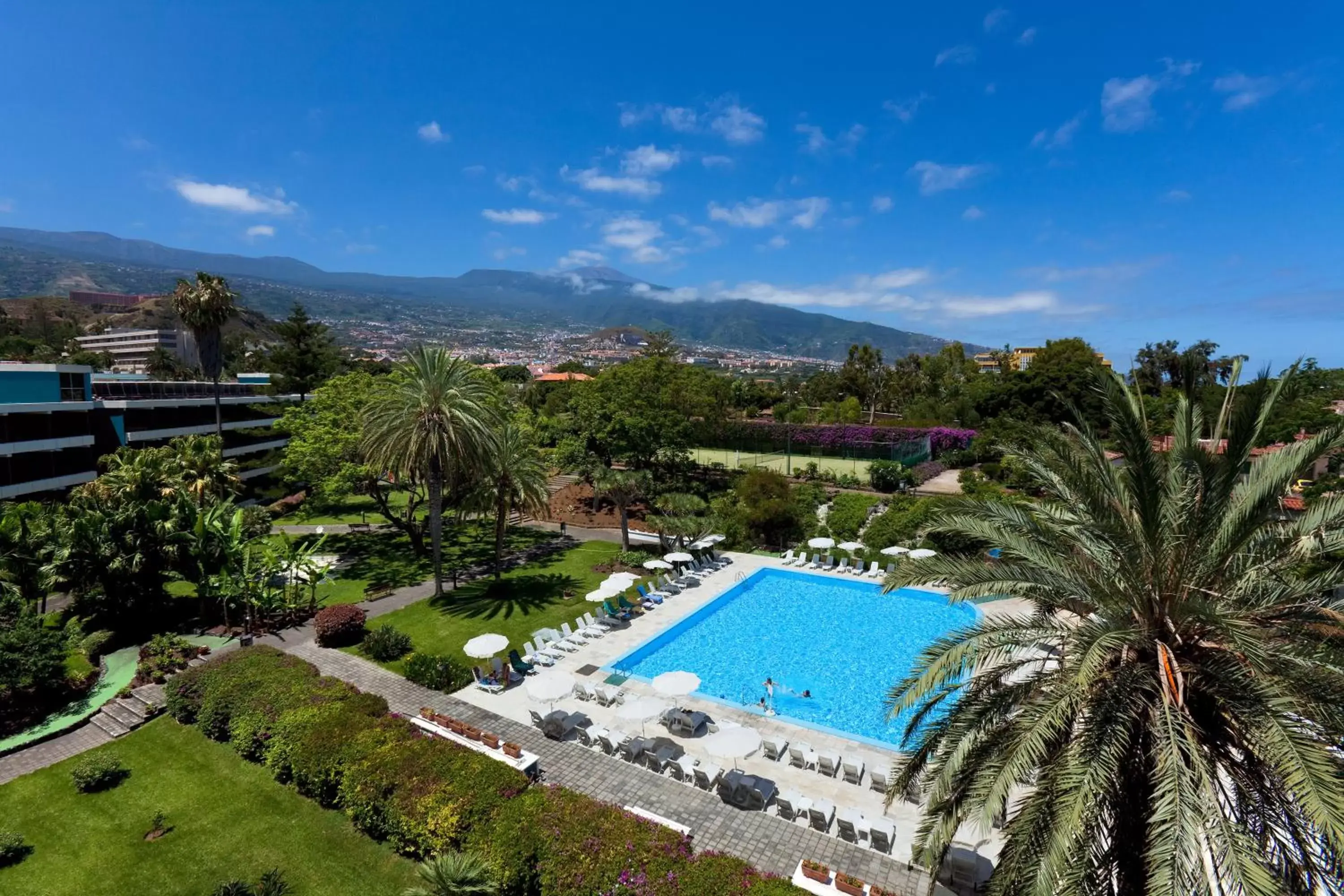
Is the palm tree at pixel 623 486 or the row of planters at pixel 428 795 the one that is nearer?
the row of planters at pixel 428 795

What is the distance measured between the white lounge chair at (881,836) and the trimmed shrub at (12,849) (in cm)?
1555

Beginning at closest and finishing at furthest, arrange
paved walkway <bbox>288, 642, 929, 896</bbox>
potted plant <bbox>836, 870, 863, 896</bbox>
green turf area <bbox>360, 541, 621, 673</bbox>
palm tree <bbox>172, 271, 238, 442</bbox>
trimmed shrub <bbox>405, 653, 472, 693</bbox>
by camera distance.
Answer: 1. potted plant <bbox>836, 870, 863, 896</bbox>
2. paved walkway <bbox>288, 642, 929, 896</bbox>
3. trimmed shrub <bbox>405, 653, 472, 693</bbox>
4. green turf area <bbox>360, 541, 621, 673</bbox>
5. palm tree <bbox>172, 271, 238, 442</bbox>

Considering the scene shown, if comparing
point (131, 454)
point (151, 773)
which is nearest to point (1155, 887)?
point (151, 773)

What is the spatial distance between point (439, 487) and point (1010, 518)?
20.1 m

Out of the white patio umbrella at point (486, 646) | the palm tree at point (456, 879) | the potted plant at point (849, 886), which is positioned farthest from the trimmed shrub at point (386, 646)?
the potted plant at point (849, 886)

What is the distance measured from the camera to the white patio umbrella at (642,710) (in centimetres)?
1534

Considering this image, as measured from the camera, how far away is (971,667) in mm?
7777

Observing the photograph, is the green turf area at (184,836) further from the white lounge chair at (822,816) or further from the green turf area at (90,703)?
the white lounge chair at (822,816)

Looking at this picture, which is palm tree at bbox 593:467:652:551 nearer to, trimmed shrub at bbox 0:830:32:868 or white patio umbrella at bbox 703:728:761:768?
white patio umbrella at bbox 703:728:761:768

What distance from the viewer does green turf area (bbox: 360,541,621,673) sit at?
21.3m

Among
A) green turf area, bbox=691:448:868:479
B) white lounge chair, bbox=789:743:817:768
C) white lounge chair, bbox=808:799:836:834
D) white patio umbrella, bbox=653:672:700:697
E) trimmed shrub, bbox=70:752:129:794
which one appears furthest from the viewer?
green turf area, bbox=691:448:868:479

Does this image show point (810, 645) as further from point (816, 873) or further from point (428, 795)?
point (428, 795)

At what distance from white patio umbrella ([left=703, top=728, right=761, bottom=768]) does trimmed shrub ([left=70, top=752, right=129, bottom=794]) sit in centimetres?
1303

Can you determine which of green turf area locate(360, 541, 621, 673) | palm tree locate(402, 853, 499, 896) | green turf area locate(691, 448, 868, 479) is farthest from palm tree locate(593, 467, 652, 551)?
palm tree locate(402, 853, 499, 896)
